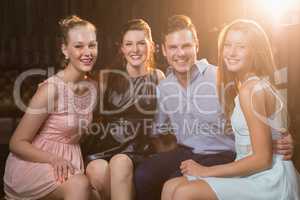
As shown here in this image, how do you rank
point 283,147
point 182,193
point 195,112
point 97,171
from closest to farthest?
point 182,193
point 283,147
point 97,171
point 195,112

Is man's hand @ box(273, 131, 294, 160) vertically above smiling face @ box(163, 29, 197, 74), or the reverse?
smiling face @ box(163, 29, 197, 74)

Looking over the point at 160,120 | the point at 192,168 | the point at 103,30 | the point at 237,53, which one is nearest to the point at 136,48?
→ the point at 103,30

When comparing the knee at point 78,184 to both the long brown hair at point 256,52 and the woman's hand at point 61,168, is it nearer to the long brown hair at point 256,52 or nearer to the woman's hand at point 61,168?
the woman's hand at point 61,168

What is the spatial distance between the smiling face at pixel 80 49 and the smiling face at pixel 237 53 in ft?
1.48

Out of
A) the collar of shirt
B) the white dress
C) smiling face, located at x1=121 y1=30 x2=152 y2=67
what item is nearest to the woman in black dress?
smiling face, located at x1=121 y1=30 x2=152 y2=67

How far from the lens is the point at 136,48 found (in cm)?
175

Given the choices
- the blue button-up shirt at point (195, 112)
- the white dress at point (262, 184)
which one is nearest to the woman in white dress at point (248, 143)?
the white dress at point (262, 184)

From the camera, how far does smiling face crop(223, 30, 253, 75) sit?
5.08 feet

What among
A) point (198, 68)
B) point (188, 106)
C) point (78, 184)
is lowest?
point (78, 184)

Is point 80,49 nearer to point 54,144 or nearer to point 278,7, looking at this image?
point 54,144

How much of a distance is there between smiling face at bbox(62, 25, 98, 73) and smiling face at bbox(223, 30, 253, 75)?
45cm

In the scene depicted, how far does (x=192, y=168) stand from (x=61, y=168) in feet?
1.35

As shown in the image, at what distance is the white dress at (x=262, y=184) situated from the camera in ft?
4.61

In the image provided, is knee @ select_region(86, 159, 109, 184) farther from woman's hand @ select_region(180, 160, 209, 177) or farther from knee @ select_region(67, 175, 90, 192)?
woman's hand @ select_region(180, 160, 209, 177)
